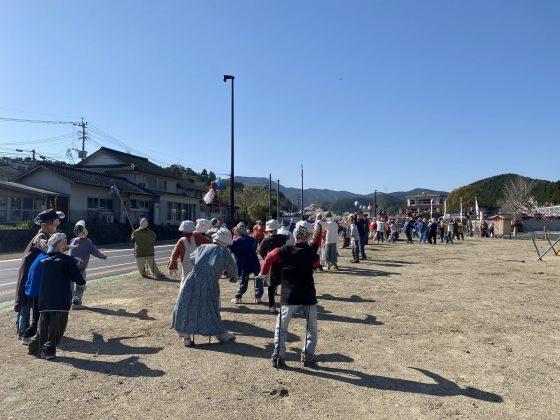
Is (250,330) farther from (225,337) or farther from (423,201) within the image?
(423,201)

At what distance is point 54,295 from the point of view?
5.28m

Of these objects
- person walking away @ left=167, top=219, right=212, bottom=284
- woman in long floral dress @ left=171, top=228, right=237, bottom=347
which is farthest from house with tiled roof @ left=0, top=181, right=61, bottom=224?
woman in long floral dress @ left=171, top=228, right=237, bottom=347

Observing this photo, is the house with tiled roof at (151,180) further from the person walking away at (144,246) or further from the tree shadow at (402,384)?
the tree shadow at (402,384)

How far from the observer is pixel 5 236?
991 inches

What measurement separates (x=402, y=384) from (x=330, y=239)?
8696 mm

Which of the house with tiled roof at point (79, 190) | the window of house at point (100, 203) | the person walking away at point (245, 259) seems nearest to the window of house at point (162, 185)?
the house with tiled roof at point (79, 190)

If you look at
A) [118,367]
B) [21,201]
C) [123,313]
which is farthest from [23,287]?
[21,201]

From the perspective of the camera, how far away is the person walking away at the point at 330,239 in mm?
12977

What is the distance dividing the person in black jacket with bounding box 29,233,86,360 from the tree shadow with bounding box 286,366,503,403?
9.54 ft

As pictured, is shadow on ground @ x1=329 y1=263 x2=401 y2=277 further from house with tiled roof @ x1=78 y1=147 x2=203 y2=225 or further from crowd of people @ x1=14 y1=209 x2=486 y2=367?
house with tiled roof @ x1=78 y1=147 x2=203 y2=225

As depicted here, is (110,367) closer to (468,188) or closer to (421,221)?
(421,221)

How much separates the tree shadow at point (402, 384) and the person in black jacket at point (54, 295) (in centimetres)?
291

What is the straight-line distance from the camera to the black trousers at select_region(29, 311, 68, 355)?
5.35 metres

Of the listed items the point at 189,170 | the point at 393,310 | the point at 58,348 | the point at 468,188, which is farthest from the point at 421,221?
the point at 189,170
